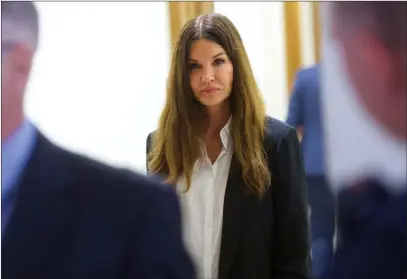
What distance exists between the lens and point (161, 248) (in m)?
0.80

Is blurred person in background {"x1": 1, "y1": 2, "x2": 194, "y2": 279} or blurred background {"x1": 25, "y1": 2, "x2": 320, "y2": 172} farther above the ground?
blurred background {"x1": 25, "y1": 2, "x2": 320, "y2": 172}

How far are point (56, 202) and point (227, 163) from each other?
0.30 m

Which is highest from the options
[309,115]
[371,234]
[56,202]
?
[309,115]

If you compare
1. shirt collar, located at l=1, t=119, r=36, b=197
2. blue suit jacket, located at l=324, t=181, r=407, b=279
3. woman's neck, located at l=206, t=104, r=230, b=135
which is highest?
woman's neck, located at l=206, t=104, r=230, b=135

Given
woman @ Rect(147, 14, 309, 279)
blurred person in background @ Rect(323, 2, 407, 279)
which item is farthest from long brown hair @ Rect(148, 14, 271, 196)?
blurred person in background @ Rect(323, 2, 407, 279)

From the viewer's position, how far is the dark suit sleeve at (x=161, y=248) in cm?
80

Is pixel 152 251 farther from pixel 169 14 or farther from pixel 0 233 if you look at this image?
pixel 169 14

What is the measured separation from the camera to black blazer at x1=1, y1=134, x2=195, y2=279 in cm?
81

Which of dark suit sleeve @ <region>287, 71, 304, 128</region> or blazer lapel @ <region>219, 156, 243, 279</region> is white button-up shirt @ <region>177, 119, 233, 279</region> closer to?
blazer lapel @ <region>219, 156, 243, 279</region>

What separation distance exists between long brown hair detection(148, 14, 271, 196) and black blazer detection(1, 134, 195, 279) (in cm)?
6

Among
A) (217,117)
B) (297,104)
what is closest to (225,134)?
(217,117)

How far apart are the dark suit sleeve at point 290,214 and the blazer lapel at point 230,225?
2.5 inches

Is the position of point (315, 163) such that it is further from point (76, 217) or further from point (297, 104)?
point (76, 217)

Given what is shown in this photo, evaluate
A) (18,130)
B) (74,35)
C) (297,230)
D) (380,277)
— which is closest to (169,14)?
(74,35)
